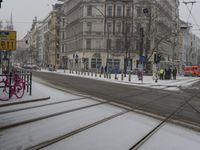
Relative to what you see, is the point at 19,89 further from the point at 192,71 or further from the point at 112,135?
the point at 192,71

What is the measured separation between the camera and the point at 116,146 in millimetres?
8094

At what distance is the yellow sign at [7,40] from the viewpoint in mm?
18297

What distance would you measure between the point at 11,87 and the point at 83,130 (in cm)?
800

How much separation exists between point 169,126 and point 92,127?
2.27m

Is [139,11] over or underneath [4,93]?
over

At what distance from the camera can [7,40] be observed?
18.4 m

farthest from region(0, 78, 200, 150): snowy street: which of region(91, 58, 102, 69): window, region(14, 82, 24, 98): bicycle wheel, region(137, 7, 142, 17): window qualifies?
region(137, 7, 142, 17): window

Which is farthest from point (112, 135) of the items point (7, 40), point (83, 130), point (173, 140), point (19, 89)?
point (7, 40)

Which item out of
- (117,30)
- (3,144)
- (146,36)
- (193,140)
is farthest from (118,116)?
(117,30)

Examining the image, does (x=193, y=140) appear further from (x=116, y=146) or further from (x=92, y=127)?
(x=92, y=127)

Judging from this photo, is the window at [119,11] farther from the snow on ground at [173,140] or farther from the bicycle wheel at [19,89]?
the snow on ground at [173,140]

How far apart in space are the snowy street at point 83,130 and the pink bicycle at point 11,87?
2.42m

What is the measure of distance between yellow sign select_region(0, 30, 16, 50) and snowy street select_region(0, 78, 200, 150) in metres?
4.68

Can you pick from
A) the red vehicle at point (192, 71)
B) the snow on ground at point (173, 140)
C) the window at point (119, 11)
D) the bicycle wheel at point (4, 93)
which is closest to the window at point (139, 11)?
the window at point (119, 11)
